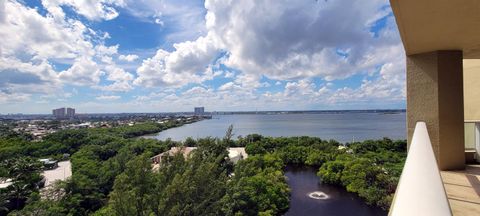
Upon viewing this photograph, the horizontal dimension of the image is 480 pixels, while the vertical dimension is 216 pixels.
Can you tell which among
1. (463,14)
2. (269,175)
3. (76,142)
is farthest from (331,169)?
(76,142)

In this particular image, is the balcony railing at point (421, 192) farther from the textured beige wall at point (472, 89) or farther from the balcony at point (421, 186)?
the textured beige wall at point (472, 89)

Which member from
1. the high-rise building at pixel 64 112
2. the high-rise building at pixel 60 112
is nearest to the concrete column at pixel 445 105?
the high-rise building at pixel 64 112

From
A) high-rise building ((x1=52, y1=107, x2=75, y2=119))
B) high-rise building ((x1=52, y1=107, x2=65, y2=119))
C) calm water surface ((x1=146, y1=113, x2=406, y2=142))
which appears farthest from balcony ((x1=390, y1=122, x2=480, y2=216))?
high-rise building ((x1=52, y1=107, x2=65, y2=119))

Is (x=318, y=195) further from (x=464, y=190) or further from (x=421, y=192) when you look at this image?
(x=421, y=192)

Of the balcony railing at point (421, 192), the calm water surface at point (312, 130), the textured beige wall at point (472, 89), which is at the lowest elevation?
the calm water surface at point (312, 130)

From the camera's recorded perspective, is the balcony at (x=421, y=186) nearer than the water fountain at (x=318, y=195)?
Yes

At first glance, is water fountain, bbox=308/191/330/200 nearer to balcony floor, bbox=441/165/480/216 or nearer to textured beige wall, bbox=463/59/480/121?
textured beige wall, bbox=463/59/480/121

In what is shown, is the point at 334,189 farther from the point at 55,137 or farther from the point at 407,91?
the point at 55,137
